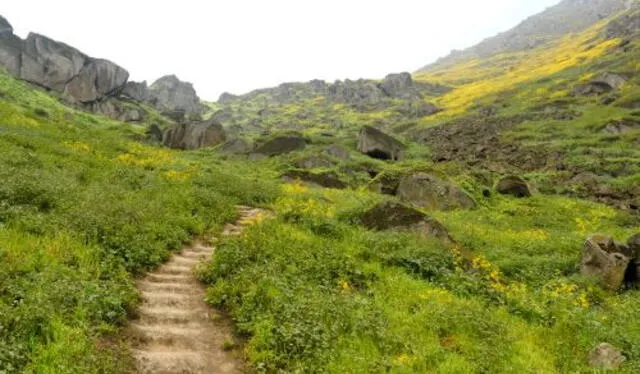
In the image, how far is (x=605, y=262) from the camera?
55.5ft

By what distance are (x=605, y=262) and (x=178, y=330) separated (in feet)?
42.5

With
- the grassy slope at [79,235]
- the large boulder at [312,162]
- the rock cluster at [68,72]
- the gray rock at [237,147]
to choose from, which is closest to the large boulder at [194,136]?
the gray rock at [237,147]

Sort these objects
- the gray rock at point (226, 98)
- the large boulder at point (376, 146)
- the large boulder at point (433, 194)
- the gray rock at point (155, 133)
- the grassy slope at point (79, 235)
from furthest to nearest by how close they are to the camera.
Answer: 1. the gray rock at point (226, 98)
2. the gray rock at point (155, 133)
3. the large boulder at point (376, 146)
4. the large boulder at point (433, 194)
5. the grassy slope at point (79, 235)

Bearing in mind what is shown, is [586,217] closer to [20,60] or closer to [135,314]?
[135,314]

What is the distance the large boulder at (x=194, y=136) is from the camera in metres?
59.0

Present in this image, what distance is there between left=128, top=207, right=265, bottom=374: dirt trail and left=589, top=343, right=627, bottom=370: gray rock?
22.8 ft

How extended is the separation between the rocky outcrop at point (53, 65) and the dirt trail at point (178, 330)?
69.5m

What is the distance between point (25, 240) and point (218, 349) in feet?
18.6

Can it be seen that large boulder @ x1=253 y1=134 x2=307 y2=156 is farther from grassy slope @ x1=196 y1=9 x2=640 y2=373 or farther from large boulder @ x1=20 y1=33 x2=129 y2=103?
large boulder @ x1=20 y1=33 x2=129 y2=103

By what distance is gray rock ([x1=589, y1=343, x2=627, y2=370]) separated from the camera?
1059 cm

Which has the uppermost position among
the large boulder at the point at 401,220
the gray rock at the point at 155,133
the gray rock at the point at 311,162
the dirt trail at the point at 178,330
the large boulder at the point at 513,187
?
the gray rock at the point at 155,133

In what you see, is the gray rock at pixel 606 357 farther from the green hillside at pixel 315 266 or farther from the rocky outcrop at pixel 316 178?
the rocky outcrop at pixel 316 178

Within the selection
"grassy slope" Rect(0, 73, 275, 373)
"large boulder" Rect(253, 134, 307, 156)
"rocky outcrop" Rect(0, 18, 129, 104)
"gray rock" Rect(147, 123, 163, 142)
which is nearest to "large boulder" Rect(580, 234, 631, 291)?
"grassy slope" Rect(0, 73, 275, 373)

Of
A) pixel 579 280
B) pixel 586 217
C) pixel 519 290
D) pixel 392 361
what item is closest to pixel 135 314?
pixel 392 361
